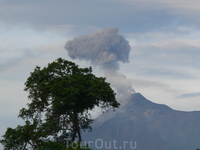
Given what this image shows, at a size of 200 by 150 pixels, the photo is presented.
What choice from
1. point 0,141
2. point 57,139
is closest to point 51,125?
point 57,139

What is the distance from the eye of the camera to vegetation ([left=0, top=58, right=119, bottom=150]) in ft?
141

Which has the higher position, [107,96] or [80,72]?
[80,72]

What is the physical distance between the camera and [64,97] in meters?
43.4

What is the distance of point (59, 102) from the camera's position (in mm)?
43750

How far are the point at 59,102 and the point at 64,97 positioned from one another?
0.79 m

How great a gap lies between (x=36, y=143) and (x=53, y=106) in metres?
4.06

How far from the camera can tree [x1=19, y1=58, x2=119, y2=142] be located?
44219 millimetres

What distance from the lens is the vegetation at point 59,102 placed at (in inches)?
1690

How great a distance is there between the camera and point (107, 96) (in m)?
46.0

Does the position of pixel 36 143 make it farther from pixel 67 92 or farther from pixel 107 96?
pixel 107 96

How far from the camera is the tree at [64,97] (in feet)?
145

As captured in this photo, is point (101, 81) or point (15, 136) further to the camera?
point (101, 81)

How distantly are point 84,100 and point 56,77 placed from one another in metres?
4.22

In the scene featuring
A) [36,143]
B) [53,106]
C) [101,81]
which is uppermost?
[101,81]
